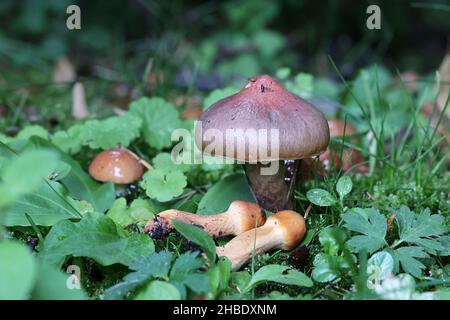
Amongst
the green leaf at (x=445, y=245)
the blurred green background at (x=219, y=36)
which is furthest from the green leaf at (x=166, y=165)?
the blurred green background at (x=219, y=36)

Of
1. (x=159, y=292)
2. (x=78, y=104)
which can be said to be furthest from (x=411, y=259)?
(x=78, y=104)

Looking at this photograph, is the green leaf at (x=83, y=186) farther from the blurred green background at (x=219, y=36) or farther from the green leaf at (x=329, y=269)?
the blurred green background at (x=219, y=36)

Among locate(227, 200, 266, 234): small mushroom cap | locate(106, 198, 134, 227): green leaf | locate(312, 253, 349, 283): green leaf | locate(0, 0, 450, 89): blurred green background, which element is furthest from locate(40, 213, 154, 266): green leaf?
locate(0, 0, 450, 89): blurred green background

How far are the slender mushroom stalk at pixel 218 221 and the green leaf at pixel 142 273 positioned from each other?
0.19 meters

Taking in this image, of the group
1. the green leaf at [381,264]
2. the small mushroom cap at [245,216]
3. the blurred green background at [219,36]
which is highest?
the blurred green background at [219,36]

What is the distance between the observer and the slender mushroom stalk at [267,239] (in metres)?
1.57

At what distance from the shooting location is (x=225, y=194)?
1.93 metres

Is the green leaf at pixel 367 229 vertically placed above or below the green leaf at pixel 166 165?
below

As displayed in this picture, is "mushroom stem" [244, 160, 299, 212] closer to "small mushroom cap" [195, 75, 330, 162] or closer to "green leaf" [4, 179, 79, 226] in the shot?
"small mushroom cap" [195, 75, 330, 162]

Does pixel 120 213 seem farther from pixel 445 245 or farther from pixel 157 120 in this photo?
pixel 445 245

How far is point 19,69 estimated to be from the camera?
4.24m

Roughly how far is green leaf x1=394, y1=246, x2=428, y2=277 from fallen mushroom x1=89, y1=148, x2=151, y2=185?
40.4 inches
